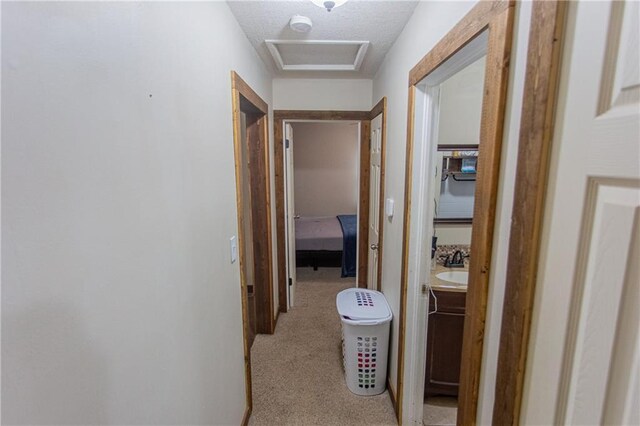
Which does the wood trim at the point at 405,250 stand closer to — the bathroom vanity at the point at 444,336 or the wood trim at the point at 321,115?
the bathroom vanity at the point at 444,336

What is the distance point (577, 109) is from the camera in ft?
2.00

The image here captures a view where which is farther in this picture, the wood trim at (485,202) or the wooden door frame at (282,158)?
the wooden door frame at (282,158)

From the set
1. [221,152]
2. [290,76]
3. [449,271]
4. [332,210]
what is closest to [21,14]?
[221,152]

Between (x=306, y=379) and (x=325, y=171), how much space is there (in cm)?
417

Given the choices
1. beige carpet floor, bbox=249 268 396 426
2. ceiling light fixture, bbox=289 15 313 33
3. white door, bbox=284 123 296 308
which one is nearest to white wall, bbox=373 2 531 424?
beige carpet floor, bbox=249 268 396 426

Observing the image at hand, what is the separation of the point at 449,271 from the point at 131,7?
2.19m

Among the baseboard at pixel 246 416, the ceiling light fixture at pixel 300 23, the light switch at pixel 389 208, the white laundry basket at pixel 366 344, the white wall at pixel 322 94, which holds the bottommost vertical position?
the baseboard at pixel 246 416

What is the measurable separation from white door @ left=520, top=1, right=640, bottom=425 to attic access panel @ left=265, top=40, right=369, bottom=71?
169cm

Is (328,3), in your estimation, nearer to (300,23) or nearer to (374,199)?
(300,23)

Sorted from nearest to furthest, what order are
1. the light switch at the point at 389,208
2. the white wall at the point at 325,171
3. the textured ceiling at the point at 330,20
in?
the textured ceiling at the point at 330,20
the light switch at the point at 389,208
the white wall at the point at 325,171

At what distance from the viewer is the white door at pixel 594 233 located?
0.51 m

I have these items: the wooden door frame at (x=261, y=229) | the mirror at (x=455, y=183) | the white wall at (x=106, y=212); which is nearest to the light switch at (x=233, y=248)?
the wooden door frame at (x=261, y=229)

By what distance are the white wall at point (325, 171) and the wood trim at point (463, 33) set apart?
4.44 m

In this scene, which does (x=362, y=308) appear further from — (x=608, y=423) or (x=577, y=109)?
(x=577, y=109)
